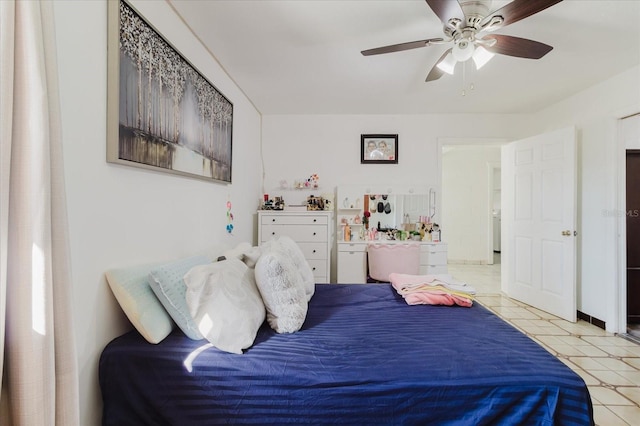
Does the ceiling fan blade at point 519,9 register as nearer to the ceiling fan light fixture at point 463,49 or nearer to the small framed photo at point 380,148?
the ceiling fan light fixture at point 463,49

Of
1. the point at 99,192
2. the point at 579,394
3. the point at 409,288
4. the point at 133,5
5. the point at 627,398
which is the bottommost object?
the point at 627,398

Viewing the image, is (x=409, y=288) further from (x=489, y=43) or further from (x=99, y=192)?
(x=99, y=192)

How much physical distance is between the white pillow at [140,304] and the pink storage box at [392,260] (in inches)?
99.9

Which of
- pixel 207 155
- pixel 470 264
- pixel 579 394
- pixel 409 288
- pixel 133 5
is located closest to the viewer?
pixel 579 394

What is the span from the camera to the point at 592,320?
2.98 meters

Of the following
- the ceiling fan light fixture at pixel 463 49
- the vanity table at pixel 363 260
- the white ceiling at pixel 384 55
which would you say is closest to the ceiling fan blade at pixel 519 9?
the ceiling fan light fixture at pixel 463 49

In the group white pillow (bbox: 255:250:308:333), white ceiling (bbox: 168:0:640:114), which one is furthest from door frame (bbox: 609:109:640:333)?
A: white pillow (bbox: 255:250:308:333)

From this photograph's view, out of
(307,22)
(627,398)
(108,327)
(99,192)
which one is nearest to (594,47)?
(307,22)

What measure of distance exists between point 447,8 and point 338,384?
1.83 m

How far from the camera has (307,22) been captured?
6.43 feet

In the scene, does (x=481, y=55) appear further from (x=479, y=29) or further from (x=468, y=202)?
(x=468, y=202)

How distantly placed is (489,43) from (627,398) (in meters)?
2.39

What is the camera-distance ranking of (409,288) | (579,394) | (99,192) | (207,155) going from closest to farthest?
1. (579,394)
2. (99,192)
3. (409,288)
4. (207,155)

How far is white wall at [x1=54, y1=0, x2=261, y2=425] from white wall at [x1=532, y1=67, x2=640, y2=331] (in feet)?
12.6
